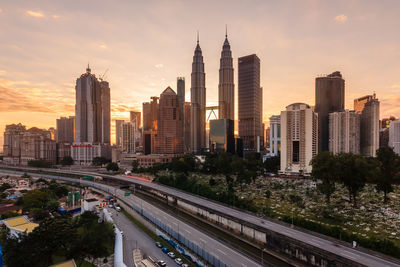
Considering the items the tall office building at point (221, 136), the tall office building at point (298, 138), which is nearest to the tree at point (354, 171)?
the tall office building at point (298, 138)

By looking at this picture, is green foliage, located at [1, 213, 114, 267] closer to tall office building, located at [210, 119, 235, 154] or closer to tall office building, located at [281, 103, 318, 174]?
tall office building, located at [281, 103, 318, 174]

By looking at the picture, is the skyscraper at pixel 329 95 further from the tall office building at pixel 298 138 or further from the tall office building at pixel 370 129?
the tall office building at pixel 298 138

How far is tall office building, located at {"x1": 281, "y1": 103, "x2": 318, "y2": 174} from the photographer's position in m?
94.2

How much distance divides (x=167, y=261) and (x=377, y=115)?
162 meters

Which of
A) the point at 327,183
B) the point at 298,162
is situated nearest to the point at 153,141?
the point at 298,162

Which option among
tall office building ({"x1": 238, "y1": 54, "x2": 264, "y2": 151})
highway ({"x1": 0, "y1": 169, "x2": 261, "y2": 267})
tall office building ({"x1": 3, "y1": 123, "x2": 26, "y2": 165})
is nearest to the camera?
highway ({"x1": 0, "y1": 169, "x2": 261, "y2": 267})

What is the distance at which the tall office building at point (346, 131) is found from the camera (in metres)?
118

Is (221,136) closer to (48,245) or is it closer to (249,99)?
(249,99)

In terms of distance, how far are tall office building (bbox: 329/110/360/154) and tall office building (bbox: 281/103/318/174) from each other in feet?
110

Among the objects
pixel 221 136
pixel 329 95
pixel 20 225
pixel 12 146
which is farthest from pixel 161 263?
pixel 12 146

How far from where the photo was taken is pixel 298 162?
98.0 m

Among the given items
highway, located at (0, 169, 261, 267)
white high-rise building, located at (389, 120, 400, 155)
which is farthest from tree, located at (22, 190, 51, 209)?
white high-rise building, located at (389, 120, 400, 155)

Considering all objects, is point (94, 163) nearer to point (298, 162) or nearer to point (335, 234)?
point (298, 162)

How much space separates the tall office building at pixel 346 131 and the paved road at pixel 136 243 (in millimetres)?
113364
